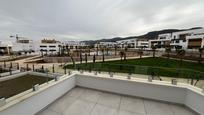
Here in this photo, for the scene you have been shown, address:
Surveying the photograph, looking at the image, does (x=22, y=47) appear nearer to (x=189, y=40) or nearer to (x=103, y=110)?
(x=103, y=110)

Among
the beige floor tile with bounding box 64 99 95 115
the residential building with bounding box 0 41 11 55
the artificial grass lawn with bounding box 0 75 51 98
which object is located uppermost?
the residential building with bounding box 0 41 11 55

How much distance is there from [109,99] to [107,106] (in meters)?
0.38

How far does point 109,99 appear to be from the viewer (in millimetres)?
3342

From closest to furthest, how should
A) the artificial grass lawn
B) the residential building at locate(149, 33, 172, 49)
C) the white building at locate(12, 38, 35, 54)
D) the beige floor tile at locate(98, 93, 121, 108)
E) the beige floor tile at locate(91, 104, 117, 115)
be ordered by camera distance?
1. the beige floor tile at locate(91, 104, 117, 115)
2. the beige floor tile at locate(98, 93, 121, 108)
3. the artificial grass lawn
4. the white building at locate(12, 38, 35, 54)
5. the residential building at locate(149, 33, 172, 49)

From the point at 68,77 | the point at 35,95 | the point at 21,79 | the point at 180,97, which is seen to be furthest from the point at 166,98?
the point at 21,79

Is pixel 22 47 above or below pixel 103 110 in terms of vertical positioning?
above

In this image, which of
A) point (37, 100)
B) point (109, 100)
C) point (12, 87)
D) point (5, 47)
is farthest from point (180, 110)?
point (5, 47)

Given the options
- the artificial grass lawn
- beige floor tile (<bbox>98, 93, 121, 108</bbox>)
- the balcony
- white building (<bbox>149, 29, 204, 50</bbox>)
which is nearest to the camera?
the balcony

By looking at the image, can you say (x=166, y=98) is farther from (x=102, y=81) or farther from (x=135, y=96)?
(x=102, y=81)

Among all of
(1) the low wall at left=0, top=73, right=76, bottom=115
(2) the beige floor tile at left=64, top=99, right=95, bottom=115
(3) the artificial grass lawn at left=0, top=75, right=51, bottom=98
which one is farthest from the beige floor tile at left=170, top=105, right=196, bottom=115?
(3) the artificial grass lawn at left=0, top=75, right=51, bottom=98

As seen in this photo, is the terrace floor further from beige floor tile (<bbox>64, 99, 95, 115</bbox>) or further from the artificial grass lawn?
the artificial grass lawn

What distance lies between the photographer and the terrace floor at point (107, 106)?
271 cm

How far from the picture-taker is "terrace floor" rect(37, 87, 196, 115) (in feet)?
8.90

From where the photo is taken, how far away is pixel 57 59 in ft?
75.0
